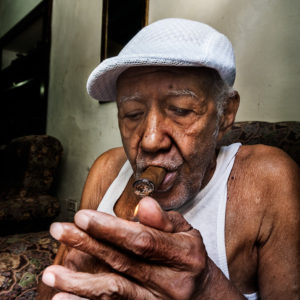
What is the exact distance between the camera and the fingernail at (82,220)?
445 mm

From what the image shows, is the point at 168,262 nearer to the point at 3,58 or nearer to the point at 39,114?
the point at 39,114

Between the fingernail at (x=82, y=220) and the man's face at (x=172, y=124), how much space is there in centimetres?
45

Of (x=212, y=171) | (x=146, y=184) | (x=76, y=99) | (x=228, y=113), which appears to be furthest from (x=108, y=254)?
(x=76, y=99)

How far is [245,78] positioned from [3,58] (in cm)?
597

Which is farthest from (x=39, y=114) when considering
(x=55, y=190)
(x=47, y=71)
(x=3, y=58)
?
(x=3, y=58)

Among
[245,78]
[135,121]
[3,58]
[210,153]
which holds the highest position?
[3,58]

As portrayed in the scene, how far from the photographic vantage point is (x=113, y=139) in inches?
97.4

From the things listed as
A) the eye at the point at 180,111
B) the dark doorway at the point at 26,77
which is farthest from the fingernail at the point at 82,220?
the dark doorway at the point at 26,77

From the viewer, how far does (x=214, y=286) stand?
59 centimetres

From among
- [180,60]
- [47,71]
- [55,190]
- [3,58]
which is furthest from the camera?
[3,58]

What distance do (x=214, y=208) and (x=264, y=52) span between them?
3.39 ft

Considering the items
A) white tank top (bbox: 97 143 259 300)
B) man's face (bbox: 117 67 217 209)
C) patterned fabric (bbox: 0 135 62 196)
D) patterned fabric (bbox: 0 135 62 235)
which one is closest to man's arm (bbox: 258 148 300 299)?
white tank top (bbox: 97 143 259 300)

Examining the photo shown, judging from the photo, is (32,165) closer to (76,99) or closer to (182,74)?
(76,99)

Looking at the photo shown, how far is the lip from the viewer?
2.94 ft
